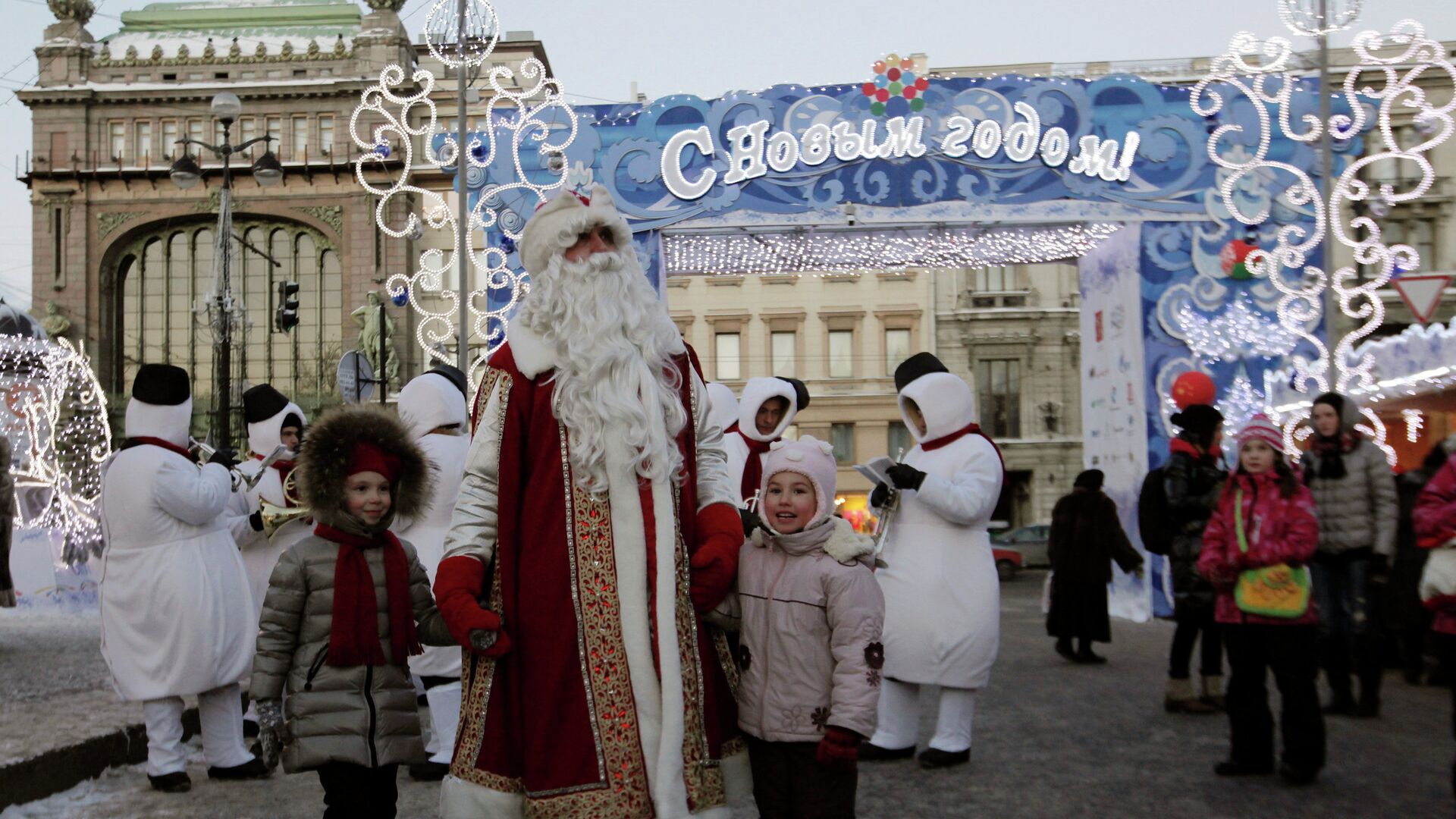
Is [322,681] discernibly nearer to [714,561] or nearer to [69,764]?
[714,561]

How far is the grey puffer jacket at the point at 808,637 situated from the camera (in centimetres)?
375

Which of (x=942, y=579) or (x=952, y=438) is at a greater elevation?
(x=952, y=438)

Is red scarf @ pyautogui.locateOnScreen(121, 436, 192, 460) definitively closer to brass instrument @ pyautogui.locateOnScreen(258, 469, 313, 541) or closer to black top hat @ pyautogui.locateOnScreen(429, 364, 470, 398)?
brass instrument @ pyautogui.locateOnScreen(258, 469, 313, 541)

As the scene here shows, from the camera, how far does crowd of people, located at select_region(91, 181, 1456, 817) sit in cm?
341

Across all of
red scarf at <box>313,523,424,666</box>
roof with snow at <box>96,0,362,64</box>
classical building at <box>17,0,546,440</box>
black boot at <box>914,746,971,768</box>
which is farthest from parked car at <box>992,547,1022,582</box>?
roof with snow at <box>96,0,362,64</box>

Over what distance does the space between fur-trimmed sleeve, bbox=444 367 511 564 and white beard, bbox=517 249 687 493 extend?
0.55ft

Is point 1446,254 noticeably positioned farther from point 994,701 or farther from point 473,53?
point 994,701

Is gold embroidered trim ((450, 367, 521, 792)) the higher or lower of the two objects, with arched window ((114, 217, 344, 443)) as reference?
lower

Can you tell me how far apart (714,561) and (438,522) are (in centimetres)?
295

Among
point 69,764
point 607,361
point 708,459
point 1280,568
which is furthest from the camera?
point 69,764

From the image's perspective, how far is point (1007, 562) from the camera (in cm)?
2734

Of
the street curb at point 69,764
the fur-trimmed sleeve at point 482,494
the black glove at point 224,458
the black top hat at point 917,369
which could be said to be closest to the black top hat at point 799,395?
the black top hat at point 917,369

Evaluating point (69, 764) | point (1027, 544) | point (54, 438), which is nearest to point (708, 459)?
point (69, 764)

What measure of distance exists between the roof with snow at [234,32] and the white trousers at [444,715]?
4445cm
